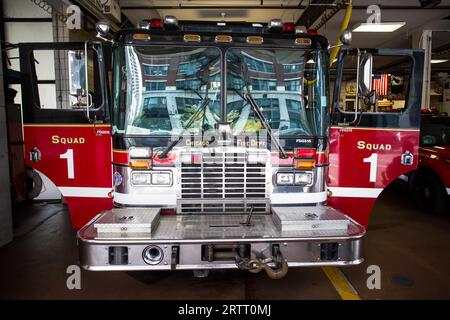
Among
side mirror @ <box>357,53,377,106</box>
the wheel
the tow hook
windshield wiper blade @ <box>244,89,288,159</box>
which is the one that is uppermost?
side mirror @ <box>357,53,377,106</box>

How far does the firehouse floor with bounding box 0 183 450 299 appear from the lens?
3.83m

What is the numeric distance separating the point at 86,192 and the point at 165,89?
1855mm

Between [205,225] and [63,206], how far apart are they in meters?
5.38

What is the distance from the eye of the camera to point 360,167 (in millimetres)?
4926

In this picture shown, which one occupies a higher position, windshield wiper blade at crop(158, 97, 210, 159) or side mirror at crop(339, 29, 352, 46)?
side mirror at crop(339, 29, 352, 46)

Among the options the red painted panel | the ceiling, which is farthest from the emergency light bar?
the ceiling

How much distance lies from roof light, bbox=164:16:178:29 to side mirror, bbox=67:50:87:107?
83cm

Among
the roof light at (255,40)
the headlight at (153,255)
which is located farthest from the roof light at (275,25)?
the headlight at (153,255)

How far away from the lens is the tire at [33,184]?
7.82 m

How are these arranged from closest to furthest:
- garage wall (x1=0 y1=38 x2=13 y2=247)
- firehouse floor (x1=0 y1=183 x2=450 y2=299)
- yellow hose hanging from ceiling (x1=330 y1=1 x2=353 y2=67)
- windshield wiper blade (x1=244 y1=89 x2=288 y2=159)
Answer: windshield wiper blade (x1=244 y1=89 x2=288 y2=159), firehouse floor (x1=0 y1=183 x2=450 y2=299), yellow hose hanging from ceiling (x1=330 y1=1 x2=353 y2=67), garage wall (x1=0 y1=38 x2=13 y2=247)

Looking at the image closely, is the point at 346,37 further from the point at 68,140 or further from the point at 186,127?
the point at 68,140

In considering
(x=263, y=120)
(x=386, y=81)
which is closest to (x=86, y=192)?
(x=263, y=120)

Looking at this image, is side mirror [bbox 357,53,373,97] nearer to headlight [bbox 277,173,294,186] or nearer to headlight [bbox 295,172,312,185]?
headlight [bbox 295,172,312,185]
